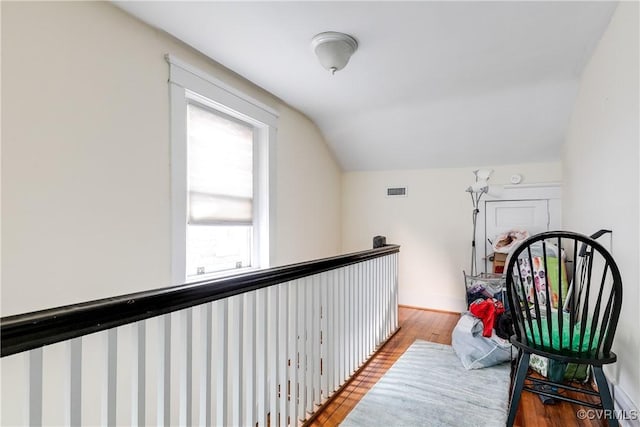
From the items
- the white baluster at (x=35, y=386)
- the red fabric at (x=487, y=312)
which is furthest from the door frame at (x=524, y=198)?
the white baluster at (x=35, y=386)

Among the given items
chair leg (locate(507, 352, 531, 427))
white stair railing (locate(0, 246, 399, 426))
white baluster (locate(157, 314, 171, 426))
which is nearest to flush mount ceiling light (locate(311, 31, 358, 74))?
white stair railing (locate(0, 246, 399, 426))

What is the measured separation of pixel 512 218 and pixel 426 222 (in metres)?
0.98

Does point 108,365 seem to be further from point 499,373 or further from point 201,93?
point 499,373

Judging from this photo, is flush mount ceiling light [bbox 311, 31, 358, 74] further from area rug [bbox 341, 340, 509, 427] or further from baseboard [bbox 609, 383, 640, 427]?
baseboard [bbox 609, 383, 640, 427]

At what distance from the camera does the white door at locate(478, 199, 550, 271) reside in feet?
12.0

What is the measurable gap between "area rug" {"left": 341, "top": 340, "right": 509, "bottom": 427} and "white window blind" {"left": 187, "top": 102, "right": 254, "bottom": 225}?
1723 mm

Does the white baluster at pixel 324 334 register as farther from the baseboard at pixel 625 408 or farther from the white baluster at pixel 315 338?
the baseboard at pixel 625 408

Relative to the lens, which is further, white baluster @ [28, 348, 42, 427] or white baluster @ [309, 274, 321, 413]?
white baluster @ [309, 274, 321, 413]

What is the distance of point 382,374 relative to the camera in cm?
245

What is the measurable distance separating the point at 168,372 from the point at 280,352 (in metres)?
0.68

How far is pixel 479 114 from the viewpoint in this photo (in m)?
3.31

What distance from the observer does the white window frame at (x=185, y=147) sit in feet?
7.14

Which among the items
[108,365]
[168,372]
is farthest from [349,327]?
[108,365]

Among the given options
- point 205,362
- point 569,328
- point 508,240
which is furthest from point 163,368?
point 508,240
